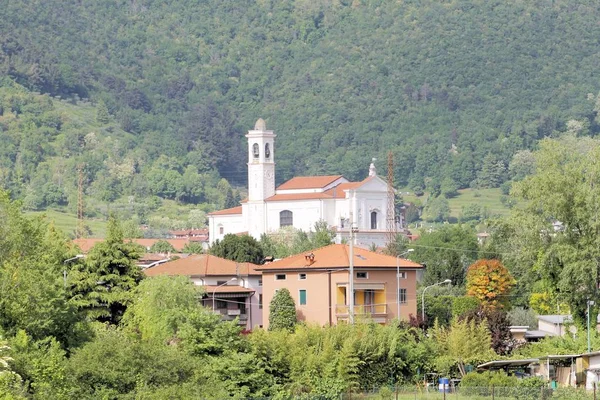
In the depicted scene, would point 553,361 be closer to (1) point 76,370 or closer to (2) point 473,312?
(2) point 473,312

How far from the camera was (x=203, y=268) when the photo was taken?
8288 centimetres

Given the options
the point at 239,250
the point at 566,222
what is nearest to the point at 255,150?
the point at 239,250

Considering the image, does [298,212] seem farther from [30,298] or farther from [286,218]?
[30,298]

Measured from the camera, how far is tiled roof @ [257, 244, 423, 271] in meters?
71.4

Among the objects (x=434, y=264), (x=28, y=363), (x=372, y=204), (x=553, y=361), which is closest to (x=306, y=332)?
(x=553, y=361)

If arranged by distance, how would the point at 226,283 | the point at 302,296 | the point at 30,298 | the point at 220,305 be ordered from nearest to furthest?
the point at 30,298
the point at 302,296
the point at 226,283
the point at 220,305

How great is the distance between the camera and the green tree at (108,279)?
2611 inches

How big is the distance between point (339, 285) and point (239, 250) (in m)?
38.2

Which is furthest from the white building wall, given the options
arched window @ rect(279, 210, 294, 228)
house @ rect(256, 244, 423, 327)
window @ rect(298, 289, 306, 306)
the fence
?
the fence

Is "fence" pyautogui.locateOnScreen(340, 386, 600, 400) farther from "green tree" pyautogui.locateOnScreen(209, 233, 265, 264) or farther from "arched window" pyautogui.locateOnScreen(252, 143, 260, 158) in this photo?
"arched window" pyautogui.locateOnScreen(252, 143, 260, 158)

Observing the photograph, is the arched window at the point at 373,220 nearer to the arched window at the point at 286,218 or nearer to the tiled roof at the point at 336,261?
the arched window at the point at 286,218

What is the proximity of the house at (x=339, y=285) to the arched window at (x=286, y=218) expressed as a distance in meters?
108

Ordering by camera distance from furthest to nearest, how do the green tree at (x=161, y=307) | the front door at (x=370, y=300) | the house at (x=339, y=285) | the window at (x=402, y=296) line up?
1. the window at (x=402, y=296)
2. the front door at (x=370, y=300)
3. the house at (x=339, y=285)
4. the green tree at (x=161, y=307)

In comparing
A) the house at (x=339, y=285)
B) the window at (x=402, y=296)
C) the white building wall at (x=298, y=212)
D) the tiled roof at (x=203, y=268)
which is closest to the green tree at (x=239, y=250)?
the tiled roof at (x=203, y=268)
